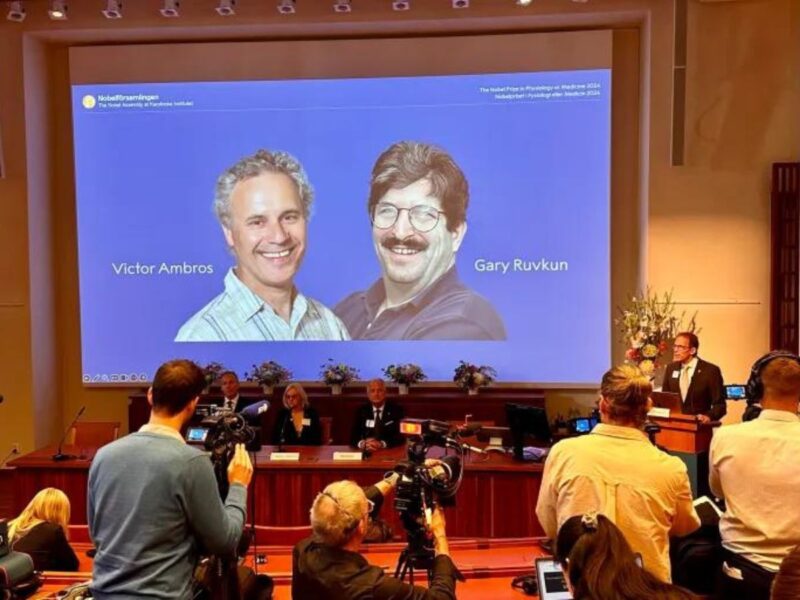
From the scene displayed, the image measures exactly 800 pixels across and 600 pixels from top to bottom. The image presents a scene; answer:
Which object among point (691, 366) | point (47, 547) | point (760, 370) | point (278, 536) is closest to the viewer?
point (760, 370)

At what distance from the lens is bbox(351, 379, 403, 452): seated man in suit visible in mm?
5855

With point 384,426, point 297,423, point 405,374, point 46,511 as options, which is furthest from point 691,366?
point 46,511

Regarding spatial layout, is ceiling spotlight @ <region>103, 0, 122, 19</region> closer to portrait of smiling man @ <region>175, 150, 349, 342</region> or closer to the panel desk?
portrait of smiling man @ <region>175, 150, 349, 342</region>

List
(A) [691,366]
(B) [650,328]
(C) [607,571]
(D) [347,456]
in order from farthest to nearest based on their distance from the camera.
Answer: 1. (B) [650,328]
2. (A) [691,366]
3. (D) [347,456]
4. (C) [607,571]

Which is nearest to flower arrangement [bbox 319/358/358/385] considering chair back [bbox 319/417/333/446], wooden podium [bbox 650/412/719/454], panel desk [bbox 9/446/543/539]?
chair back [bbox 319/417/333/446]

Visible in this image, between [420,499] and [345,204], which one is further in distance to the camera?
[345,204]

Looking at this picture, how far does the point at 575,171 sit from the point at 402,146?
1.70 metres

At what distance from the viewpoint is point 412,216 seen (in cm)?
743

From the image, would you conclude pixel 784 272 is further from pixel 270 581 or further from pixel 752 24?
pixel 270 581

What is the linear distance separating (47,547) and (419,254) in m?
4.82

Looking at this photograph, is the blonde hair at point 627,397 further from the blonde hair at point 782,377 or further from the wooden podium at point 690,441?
the wooden podium at point 690,441

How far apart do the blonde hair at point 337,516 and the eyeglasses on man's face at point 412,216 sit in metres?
5.34

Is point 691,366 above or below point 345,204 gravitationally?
below

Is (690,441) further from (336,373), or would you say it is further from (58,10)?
(58,10)
